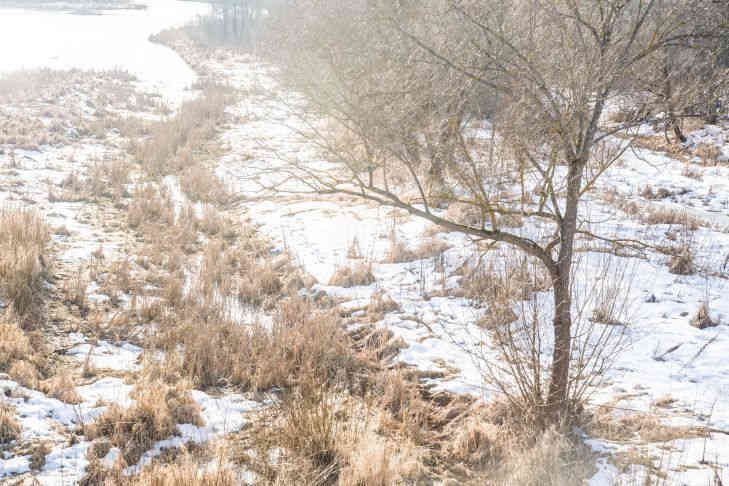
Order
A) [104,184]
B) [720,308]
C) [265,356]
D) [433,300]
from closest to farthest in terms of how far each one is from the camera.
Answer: [265,356] < [720,308] < [433,300] < [104,184]

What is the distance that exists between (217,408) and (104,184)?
7.27 metres

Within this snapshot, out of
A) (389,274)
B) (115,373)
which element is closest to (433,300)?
(389,274)

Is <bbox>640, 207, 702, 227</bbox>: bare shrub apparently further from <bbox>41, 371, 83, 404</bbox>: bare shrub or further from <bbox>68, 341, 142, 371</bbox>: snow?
<bbox>41, 371, 83, 404</bbox>: bare shrub

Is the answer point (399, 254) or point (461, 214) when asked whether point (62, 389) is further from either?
point (461, 214)

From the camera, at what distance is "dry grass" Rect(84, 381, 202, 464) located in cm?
367

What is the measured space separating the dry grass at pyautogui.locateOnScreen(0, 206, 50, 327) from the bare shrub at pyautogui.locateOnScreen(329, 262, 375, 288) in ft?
10.3

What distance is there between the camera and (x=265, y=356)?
193 inches

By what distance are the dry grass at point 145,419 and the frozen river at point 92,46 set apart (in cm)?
1862

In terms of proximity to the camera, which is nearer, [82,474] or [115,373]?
[82,474]

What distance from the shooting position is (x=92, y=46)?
1287 inches

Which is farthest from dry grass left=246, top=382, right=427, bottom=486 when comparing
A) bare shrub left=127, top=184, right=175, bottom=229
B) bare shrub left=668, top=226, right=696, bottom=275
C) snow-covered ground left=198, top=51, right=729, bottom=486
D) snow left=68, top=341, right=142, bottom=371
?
bare shrub left=127, top=184, right=175, bottom=229

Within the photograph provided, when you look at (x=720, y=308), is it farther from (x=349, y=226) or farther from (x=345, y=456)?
(x=349, y=226)

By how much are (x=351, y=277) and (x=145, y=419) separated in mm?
3359

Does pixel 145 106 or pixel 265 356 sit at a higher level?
pixel 145 106
